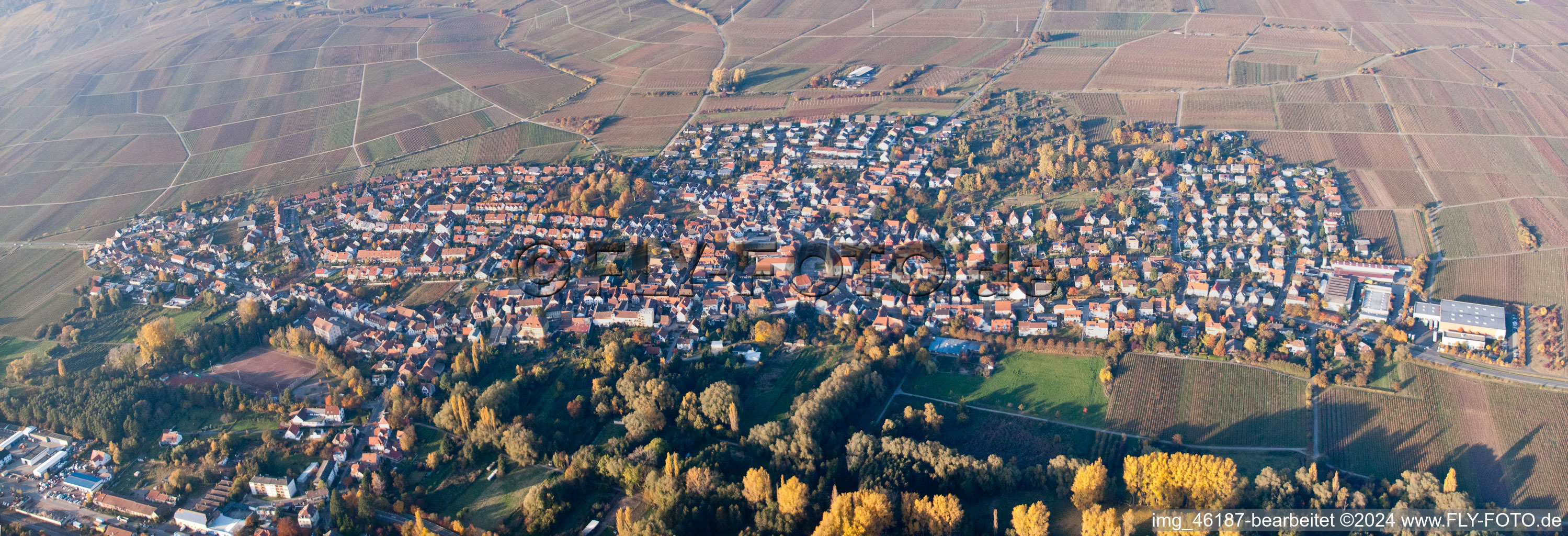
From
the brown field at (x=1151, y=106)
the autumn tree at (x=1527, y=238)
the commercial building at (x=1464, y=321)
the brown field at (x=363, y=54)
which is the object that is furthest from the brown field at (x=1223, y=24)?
the brown field at (x=363, y=54)

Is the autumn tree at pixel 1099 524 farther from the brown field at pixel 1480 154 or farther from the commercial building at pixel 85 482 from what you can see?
the brown field at pixel 1480 154

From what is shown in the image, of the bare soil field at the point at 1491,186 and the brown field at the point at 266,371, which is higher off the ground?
the bare soil field at the point at 1491,186

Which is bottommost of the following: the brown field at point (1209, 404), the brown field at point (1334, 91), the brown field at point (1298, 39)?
the brown field at point (1209, 404)

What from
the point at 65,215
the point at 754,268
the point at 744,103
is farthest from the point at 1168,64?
the point at 65,215

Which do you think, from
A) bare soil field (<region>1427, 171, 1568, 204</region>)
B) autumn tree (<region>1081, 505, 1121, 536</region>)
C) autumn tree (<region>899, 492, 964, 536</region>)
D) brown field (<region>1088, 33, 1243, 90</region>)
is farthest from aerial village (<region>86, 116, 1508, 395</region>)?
autumn tree (<region>1081, 505, 1121, 536</region>)

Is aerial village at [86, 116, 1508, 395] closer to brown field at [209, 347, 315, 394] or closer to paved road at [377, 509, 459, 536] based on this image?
brown field at [209, 347, 315, 394]

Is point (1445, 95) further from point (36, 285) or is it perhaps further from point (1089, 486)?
point (36, 285)
